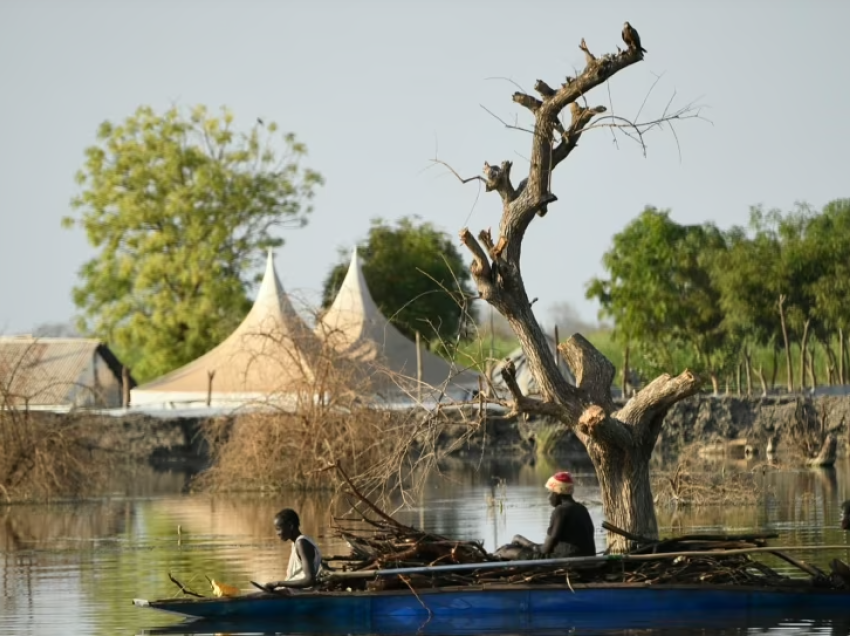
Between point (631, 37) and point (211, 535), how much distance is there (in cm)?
1305

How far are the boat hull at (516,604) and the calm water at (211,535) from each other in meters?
0.17

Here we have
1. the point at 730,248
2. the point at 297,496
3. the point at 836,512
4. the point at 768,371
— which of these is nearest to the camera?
the point at 836,512

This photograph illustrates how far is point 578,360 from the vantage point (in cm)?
1970

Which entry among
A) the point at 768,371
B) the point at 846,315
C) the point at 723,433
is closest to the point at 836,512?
the point at 723,433

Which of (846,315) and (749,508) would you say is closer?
(749,508)

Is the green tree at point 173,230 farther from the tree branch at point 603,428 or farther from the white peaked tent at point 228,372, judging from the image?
the tree branch at point 603,428

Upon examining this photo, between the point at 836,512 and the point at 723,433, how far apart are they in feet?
74.7

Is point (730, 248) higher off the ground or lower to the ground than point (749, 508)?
higher

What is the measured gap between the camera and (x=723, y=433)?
50.9 m

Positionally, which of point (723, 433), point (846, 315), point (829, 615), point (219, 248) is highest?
point (219, 248)

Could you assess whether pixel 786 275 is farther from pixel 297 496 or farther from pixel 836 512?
pixel 836 512

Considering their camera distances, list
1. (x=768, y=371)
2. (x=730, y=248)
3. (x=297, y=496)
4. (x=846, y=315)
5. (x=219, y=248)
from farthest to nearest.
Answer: (x=768, y=371)
(x=219, y=248)
(x=730, y=248)
(x=846, y=315)
(x=297, y=496)

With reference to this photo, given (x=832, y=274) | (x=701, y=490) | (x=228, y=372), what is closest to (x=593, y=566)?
(x=701, y=490)

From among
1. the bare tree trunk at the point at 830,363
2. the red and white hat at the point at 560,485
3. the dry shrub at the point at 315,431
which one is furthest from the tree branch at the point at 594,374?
the bare tree trunk at the point at 830,363
